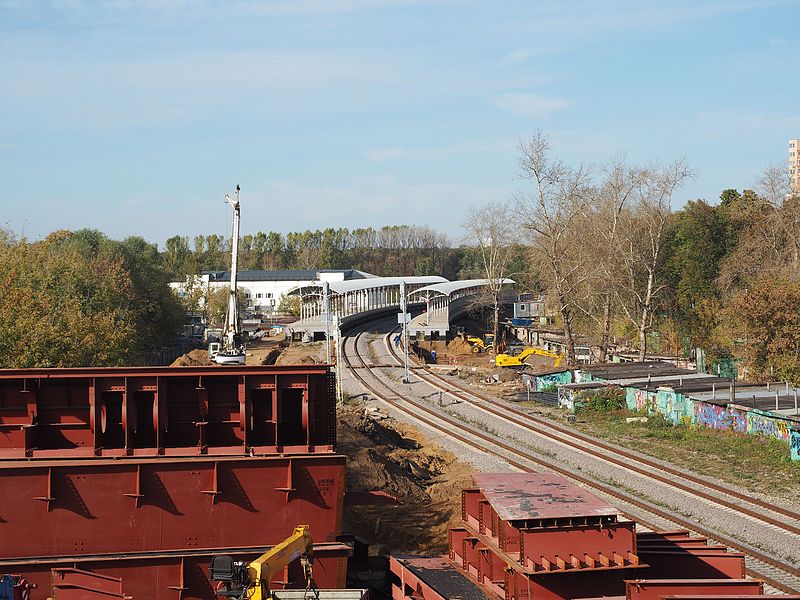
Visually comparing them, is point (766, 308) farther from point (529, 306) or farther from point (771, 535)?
point (529, 306)

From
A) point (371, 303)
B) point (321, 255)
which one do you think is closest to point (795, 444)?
point (371, 303)

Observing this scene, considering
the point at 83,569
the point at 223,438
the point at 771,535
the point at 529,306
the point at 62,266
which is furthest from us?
the point at 529,306

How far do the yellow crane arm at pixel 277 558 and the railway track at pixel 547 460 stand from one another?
8586mm

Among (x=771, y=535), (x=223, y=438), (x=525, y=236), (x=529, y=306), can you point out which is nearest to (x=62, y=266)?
(x=525, y=236)

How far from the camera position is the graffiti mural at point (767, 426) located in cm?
2781

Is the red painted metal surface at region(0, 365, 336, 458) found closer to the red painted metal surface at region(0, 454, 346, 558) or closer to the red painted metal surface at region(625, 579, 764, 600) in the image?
the red painted metal surface at region(0, 454, 346, 558)

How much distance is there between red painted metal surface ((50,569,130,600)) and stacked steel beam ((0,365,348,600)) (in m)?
0.03

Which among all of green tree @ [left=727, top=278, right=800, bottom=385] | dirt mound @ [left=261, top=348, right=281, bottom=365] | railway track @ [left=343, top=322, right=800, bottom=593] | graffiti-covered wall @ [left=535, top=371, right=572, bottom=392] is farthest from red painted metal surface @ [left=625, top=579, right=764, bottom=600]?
dirt mound @ [left=261, top=348, right=281, bottom=365]

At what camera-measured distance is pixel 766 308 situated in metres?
39.6

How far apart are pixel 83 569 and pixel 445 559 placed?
650 centimetres

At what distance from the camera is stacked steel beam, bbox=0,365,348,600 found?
14.3 meters

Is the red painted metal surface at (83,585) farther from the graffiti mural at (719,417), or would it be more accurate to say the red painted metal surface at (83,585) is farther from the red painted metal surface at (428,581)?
the graffiti mural at (719,417)

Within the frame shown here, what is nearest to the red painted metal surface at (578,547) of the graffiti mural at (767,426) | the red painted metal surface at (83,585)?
the red painted metal surface at (83,585)

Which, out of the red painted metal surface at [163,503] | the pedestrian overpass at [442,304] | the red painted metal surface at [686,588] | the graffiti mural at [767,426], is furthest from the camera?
the pedestrian overpass at [442,304]
